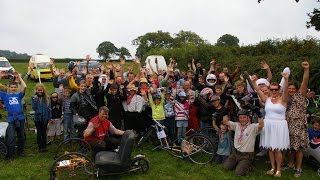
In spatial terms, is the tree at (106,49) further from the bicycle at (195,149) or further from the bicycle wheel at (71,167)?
the bicycle wheel at (71,167)

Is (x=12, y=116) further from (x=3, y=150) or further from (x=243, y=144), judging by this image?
(x=243, y=144)

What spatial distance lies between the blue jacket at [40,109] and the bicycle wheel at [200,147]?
347 cm

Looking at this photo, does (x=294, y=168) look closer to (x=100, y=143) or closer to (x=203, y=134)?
(x=203, y=134)

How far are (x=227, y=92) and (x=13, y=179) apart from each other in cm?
514

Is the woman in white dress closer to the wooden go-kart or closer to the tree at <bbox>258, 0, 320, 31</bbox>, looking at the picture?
the wooden go-kart

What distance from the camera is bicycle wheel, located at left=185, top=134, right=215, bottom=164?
26.7 feet

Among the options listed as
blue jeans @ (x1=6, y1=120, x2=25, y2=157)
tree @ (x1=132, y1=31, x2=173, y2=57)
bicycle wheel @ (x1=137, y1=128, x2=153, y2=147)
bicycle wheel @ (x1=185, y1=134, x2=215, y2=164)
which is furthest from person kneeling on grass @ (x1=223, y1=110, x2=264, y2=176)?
tree @ (x1=132, y1=31, x2=173, y2=57)

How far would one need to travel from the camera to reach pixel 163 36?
84.8 metres

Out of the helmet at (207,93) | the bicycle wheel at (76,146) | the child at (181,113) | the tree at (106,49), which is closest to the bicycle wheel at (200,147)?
the child at (181,113)

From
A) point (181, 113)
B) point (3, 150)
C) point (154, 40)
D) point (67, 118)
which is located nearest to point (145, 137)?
point (181, 113)

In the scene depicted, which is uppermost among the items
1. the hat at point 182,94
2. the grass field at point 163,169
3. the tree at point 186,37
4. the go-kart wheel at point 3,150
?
the tree at point 186,37

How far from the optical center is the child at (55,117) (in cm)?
954

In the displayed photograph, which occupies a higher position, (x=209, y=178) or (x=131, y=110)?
(x=131, y=110)

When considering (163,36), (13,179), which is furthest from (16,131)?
(163,36)
